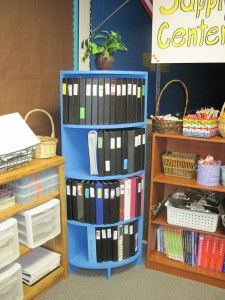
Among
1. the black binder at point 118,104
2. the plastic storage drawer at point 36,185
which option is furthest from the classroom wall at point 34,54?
the black binder at point 118,104

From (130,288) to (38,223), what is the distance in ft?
2.69

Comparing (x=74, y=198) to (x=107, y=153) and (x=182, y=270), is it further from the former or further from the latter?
(x=182, y=270)

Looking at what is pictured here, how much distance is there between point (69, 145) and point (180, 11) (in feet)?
3.90

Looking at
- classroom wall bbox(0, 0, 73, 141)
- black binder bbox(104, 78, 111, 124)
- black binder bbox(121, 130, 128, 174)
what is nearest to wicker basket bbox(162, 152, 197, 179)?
black binder bbox(121, 130, 128, 174)

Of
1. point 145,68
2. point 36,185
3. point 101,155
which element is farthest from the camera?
point 145,68

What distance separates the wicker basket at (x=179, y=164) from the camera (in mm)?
2326

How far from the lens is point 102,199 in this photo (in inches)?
87.7

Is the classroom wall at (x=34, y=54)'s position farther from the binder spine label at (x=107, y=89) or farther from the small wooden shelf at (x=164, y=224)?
the small wooden shelf at (x=164, y=224)

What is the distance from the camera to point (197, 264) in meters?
2.43

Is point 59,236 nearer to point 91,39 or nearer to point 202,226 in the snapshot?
point 202,226

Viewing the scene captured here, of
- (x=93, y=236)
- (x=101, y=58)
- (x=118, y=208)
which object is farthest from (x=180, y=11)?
(x=93, y=236)

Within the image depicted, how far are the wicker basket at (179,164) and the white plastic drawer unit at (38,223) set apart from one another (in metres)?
0.84

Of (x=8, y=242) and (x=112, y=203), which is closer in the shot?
(x=8, y=242)

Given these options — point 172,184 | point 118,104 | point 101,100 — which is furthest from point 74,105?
point 172,184
